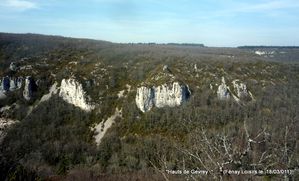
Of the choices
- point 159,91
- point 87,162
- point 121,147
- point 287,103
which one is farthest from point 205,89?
point 87,162

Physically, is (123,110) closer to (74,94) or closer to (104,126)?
(104,126)

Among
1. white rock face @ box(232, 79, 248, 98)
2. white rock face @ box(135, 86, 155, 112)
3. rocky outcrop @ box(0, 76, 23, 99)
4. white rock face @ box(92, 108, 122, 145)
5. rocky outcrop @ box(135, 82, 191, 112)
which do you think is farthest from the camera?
rocky outcrop @ box(0, 76, 23, 99)

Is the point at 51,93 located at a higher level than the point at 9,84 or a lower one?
lower

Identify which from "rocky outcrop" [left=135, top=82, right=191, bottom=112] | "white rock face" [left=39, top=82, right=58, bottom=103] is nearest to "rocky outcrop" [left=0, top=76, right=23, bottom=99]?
"white rock face" [left=39, top=82, right=58, bottom=103]

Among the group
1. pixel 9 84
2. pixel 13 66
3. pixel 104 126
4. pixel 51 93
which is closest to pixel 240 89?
pixel 104 126

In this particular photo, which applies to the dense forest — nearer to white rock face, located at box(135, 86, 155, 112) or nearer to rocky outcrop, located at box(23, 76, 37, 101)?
rocky outcrop, located at box(23, 76, 37, 101)

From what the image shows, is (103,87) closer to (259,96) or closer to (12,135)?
(12,135)
